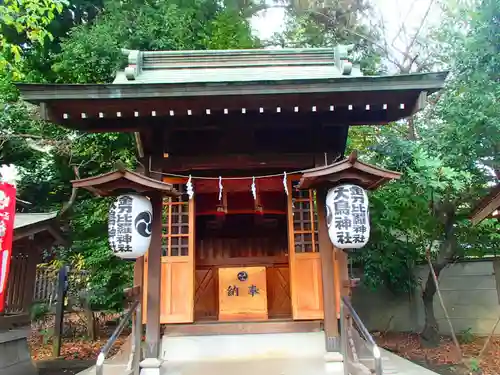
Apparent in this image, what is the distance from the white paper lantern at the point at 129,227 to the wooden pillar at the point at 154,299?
344mm

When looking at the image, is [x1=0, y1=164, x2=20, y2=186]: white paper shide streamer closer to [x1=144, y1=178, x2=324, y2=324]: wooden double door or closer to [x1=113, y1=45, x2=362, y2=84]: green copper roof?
[x1=113, y1=45, x2=362, y2=84]: green copper roof

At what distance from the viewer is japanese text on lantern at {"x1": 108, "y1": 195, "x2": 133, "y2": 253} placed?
193 inches

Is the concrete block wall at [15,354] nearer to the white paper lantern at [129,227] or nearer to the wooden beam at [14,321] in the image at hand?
the wooden beam at [14,321]

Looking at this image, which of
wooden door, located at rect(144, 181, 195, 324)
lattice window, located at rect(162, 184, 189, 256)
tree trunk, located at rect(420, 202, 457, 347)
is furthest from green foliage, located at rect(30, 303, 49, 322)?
tree trunk, located at rect(420, 202, 457, 347)

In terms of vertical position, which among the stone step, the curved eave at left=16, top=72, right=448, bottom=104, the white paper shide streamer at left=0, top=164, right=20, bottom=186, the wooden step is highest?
the white paper shide streamer at left=0, top=164, right=20, bottom=186

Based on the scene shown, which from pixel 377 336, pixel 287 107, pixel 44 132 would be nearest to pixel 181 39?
pixel 44 132

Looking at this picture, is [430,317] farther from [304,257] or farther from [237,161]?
[237,161]

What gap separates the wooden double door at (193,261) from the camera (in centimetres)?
562

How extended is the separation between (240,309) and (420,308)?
556 centimetres

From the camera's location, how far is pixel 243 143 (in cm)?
596

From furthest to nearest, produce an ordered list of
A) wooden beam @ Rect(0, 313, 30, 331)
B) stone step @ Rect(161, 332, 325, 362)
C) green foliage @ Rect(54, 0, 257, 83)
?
green foliage @ Rect(54, 0, 257, 83) → wooden beam @ Rect(0, 313, 30, 331) → stone step @ Rect(161, 332, 325, 362)

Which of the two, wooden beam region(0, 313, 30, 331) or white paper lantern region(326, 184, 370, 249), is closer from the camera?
white paper lantern region(326, 184, 370, 249)

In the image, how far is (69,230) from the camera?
33.8 ft

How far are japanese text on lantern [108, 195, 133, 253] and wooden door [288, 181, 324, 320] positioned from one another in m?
2.27
